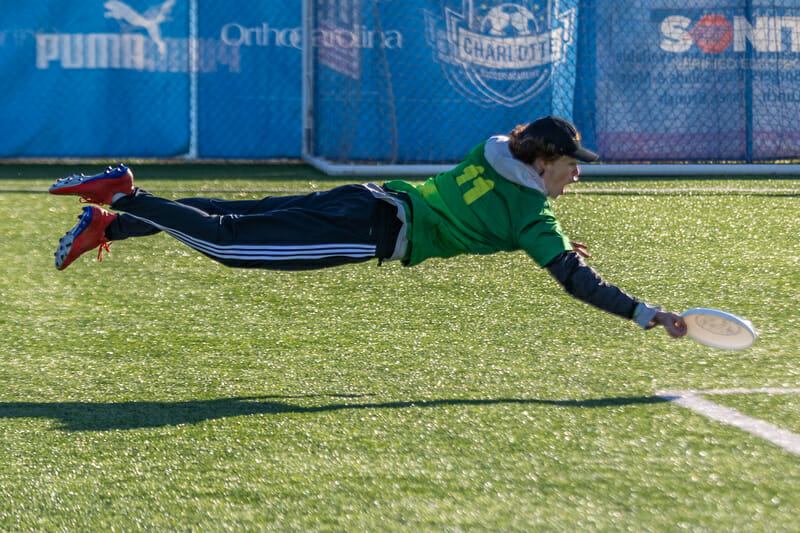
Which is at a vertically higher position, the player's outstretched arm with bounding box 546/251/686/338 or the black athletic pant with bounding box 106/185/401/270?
the black athletic pant with bounding box 106/185/401/270

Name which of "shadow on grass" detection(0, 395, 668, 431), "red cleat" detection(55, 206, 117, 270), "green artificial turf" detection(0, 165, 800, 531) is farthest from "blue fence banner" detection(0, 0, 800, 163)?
"shadow on grass" detection(0, 395, 668, 431)

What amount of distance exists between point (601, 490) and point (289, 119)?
7.03 m

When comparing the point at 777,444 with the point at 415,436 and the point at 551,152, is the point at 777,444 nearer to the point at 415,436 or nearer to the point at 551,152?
the point at 415,436

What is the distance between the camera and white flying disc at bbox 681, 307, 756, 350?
2494 millimetres

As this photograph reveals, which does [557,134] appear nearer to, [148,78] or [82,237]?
[82,237]

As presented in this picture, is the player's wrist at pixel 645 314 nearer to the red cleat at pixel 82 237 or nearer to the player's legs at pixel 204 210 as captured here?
the player's legs at pixel 204 210

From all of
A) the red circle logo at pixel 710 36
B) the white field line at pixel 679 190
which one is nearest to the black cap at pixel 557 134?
the white field line at pixel 679 190

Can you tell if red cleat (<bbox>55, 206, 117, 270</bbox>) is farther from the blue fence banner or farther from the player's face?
the blue fence banner

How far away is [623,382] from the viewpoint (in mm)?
2689

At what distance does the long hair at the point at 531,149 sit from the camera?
2.91 meters

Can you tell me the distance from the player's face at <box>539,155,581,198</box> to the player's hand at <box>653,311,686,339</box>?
0.64 meters

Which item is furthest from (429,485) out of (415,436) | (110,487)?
(110,487)

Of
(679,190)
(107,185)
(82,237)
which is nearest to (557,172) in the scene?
(107,185)

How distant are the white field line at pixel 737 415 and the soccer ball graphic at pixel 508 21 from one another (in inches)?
229
